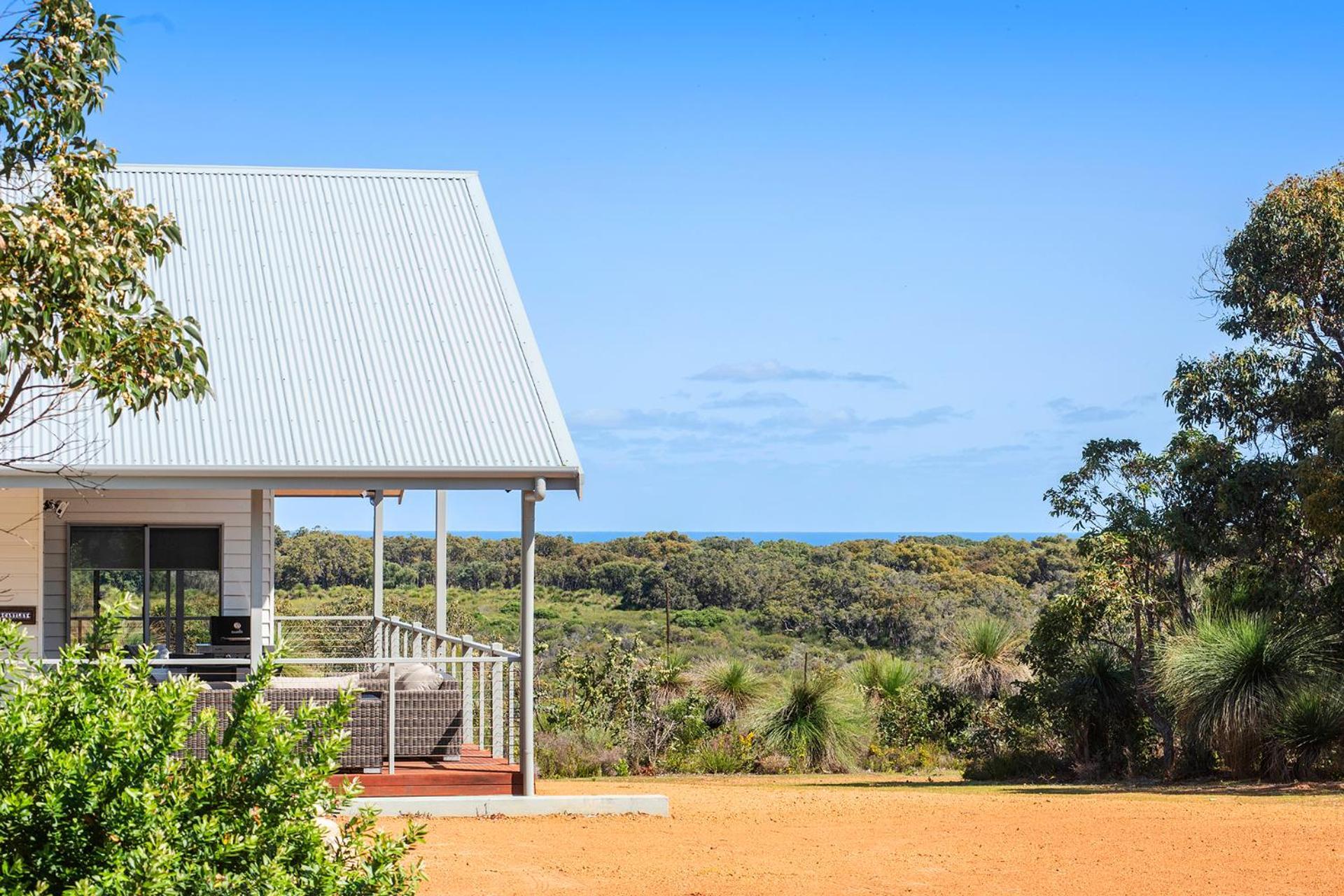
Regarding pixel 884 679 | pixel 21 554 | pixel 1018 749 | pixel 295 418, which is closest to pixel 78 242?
pixel 295 418

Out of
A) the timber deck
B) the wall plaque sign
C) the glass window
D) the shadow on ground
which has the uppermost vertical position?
the glass window

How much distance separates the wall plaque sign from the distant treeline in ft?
89.6

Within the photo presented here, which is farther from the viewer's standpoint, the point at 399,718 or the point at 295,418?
the point at 295,418

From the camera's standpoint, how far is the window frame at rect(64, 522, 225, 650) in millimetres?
14016

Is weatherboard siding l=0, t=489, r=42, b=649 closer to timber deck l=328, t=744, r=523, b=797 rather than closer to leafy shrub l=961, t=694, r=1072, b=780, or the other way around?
timber deck l=328, t=744, r=523, b=797

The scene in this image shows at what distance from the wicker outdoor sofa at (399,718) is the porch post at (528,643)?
0.62 metres

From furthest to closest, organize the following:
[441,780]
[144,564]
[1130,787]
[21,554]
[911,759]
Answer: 1. [911,759]
2. [1130,787]
3. [144,564]
4. [21,554]
5. [441,780]

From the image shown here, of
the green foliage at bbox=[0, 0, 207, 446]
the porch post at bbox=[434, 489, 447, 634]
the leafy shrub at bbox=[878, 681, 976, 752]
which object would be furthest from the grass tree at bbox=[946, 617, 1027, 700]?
the green foliage at bbox=[0, 0, 207, 446]

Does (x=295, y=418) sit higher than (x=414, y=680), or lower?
higher

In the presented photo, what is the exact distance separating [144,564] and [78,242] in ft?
27.2

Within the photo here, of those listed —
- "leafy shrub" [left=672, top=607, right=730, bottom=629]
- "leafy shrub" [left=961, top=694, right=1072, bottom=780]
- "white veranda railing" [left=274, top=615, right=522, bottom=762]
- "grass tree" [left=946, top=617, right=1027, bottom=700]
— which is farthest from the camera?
"leafy shrub" [left=672, top=607, right=730, bottom=629]

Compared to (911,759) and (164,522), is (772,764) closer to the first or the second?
(911,759)

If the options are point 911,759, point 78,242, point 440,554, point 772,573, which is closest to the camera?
point 78,242

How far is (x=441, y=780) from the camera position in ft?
37.2
